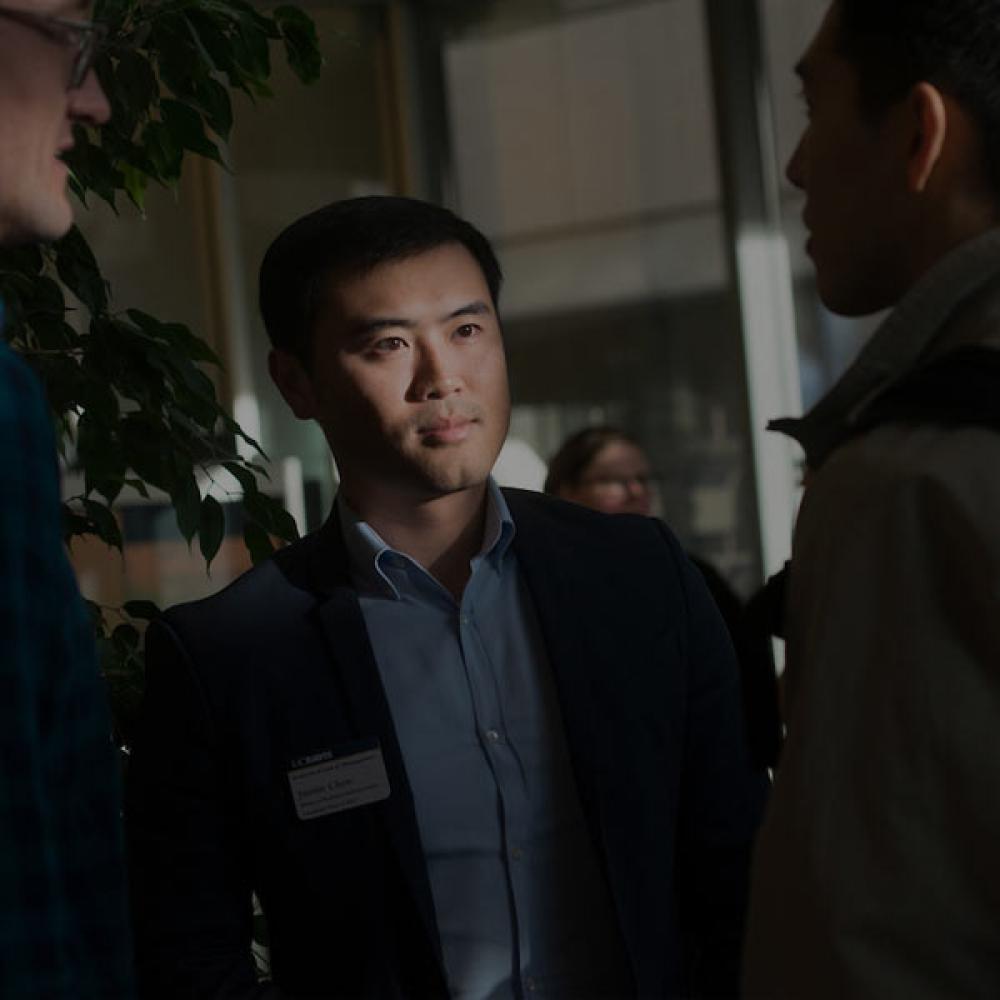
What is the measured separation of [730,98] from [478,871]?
15.6ft

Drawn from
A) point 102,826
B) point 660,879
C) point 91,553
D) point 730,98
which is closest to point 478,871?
point 660,879

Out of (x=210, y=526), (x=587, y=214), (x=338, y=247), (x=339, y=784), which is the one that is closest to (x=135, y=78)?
(x=338, y=247)

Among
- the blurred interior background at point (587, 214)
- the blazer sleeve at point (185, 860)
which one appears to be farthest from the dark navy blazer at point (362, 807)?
the blurred interior background at point (587, 214)

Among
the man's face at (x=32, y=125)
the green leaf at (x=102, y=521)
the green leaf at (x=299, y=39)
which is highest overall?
the green leaf at (x=299, y=39)

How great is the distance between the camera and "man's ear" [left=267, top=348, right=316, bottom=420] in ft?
6.73

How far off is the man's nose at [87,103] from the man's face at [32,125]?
3 cm

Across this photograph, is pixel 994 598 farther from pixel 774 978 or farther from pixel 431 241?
pixel 431 241

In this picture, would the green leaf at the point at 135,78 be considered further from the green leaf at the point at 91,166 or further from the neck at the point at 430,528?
the neck at the point at 430,528

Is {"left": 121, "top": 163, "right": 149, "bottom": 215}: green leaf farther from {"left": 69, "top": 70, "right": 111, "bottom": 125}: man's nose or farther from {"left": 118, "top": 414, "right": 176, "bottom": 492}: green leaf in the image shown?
{"left": 69, "top": 70, "right": 111, "bottom": 125}: man's nose

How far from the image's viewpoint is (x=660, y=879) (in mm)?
1826

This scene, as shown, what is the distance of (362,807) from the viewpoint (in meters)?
1.79

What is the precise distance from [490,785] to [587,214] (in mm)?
4944

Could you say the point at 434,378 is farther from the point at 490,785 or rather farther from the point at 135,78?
the point at 135,78

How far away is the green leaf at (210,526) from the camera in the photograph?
85.7 inches
